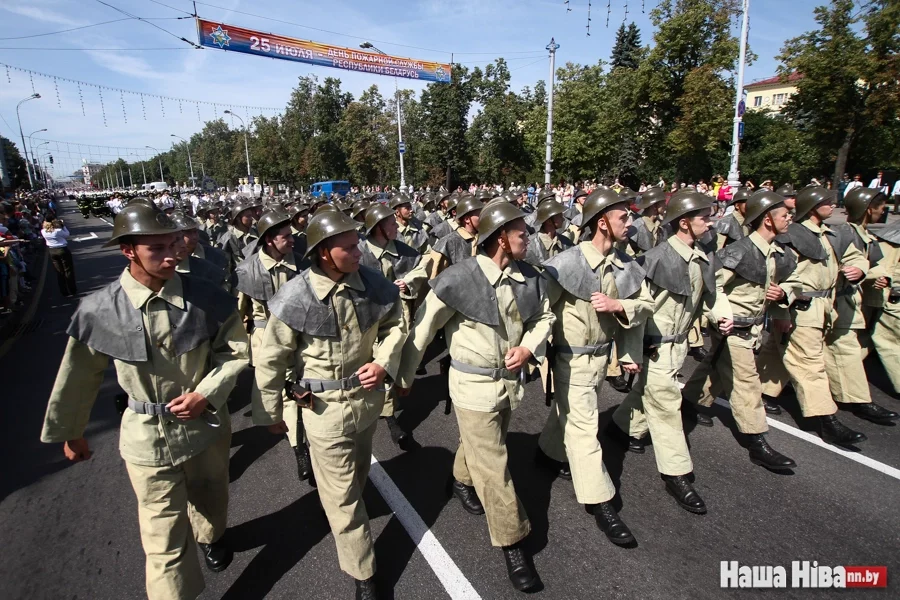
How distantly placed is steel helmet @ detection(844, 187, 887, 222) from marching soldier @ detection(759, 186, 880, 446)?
70cm

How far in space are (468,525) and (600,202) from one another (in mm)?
2477

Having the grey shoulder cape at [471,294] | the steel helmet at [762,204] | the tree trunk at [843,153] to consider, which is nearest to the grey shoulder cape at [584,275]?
the grey shoulder cape at [471,294]

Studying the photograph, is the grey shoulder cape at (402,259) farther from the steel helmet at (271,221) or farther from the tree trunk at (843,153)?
the tree trunk at (843,153)

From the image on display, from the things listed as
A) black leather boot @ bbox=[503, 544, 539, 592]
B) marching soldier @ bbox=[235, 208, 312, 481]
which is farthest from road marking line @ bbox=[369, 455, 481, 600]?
marching soldier @ bbox=[235, 208, 312, 481]

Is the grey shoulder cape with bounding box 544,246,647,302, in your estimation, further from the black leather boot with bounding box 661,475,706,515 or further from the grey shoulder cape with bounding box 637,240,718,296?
the black leather boot with bounding box 661,475,706,515

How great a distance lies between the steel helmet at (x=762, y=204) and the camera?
4.40 metres

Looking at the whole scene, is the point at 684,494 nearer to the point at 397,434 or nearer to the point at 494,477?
the point at 494,477

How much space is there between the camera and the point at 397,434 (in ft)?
15.9

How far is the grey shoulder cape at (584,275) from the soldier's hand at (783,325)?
1.91 meters

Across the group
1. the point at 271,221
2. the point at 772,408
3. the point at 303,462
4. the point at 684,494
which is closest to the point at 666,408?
the point at 684,494

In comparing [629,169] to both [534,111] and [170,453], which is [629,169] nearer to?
[534,111]

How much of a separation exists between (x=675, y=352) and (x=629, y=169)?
47.8 metres

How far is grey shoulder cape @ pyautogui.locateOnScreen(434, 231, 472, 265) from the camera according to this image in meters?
6.16

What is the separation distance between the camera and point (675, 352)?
3.96m
